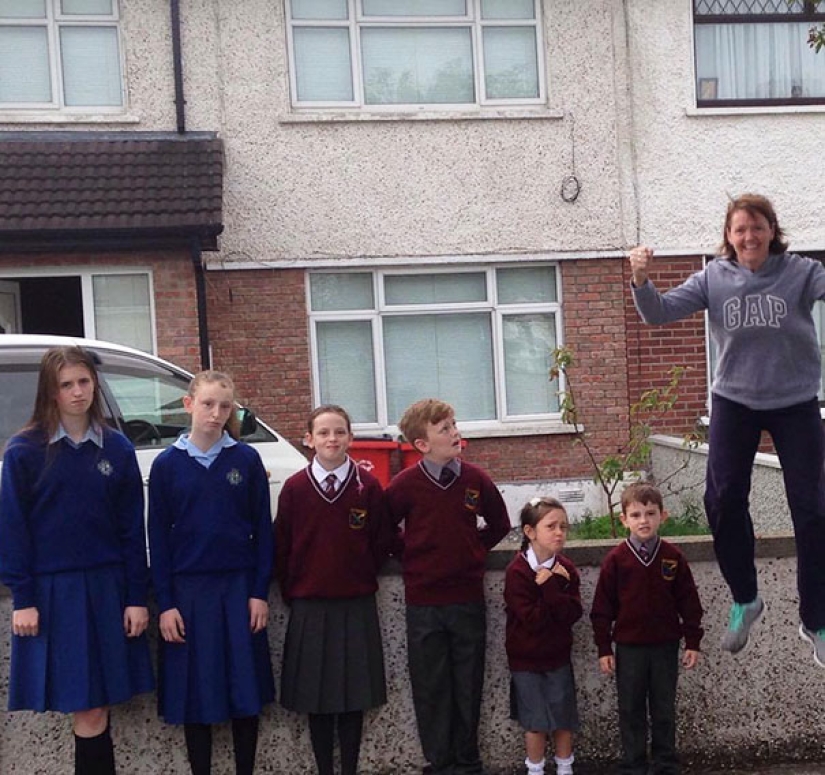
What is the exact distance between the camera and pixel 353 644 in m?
4.24

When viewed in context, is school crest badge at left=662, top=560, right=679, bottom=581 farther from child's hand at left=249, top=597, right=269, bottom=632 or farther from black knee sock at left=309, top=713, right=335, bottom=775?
child's hand at left=249, top=597, right=269, bottom=632

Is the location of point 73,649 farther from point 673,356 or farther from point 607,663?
point 673,356

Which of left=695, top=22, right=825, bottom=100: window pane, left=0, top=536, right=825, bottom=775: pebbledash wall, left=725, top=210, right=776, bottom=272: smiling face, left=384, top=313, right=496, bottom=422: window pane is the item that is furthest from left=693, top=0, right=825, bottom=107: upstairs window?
left=0, top=536, right=825, bottom=775: pebbledash wall

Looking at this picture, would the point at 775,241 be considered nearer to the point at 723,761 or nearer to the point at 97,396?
the point at 723,761

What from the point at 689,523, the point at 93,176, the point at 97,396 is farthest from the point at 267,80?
the point at 97,396

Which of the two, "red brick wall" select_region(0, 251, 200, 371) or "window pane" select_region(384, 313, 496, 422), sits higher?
"red brick wall" select_region(0, 251, 200, 371)

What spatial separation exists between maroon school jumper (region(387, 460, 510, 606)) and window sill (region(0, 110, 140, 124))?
7065mm

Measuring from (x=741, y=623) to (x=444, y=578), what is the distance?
4.03ft

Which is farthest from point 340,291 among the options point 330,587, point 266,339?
point 330,587

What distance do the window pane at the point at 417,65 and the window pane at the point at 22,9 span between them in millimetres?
3010

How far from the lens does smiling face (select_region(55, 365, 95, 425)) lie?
3.90 meters

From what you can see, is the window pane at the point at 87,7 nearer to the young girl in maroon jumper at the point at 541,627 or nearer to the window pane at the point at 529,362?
the window pane at the point at 529,362

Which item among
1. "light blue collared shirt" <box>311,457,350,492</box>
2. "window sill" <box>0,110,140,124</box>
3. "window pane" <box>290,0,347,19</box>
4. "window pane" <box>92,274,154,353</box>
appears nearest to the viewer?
"light blue collared shirt" <box>311,457,350,492</box>

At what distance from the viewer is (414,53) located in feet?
35.5
